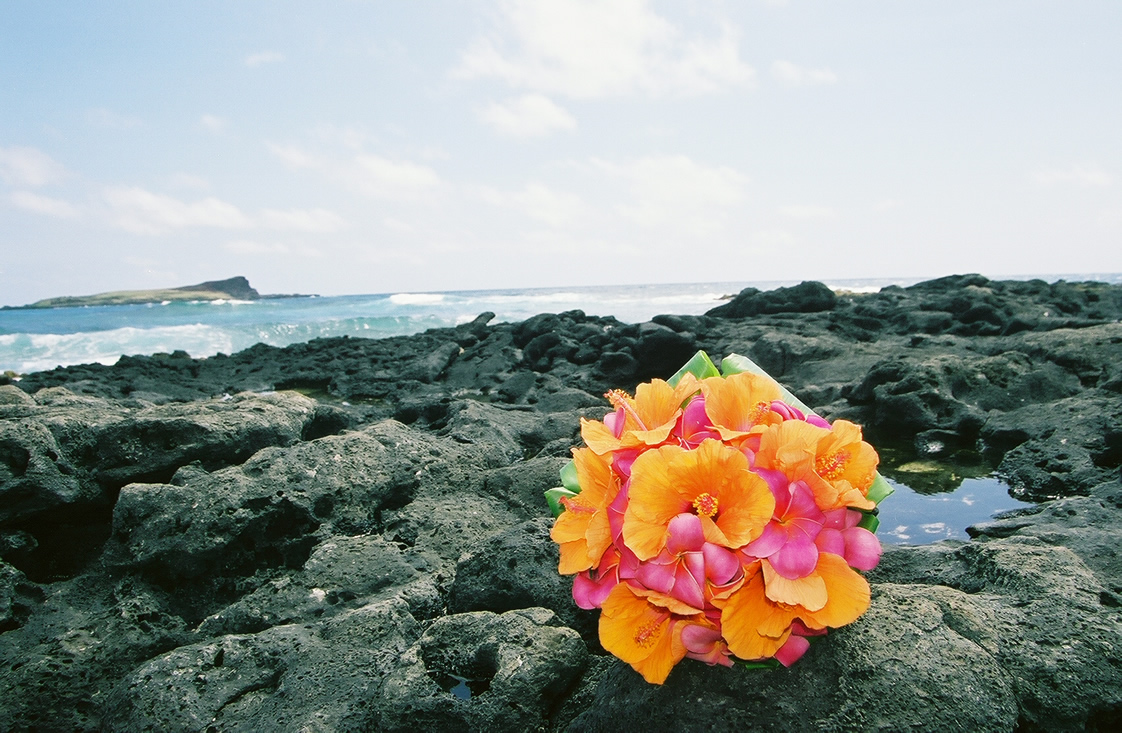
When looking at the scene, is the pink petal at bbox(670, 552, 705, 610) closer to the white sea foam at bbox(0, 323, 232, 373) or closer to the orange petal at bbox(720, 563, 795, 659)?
the orange petal at bbox(720, 563, 795, 659)

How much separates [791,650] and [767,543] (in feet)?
0.93

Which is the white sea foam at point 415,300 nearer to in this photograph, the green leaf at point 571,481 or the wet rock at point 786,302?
the wet rock at point 786,302

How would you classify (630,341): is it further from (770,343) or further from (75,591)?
(75,591)

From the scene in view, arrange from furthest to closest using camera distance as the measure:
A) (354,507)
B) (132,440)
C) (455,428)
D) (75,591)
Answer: (455,428), (132,440), (354,507), (75,591)

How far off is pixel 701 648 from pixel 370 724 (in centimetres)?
87

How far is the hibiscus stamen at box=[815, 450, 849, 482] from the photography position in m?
1.24

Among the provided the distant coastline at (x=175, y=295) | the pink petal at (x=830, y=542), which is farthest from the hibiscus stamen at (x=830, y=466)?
the distant coastline at (x=175, y=295)

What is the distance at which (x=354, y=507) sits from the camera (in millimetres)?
2818

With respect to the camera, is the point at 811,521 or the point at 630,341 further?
the point at 630,341

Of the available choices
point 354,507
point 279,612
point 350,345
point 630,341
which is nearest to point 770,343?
point 630,341

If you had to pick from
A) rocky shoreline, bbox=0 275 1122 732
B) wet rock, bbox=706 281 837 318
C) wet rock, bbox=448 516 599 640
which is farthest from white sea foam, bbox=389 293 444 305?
wet rock, bbox=448 516 599 640

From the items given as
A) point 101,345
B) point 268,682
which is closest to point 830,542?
point 268,682

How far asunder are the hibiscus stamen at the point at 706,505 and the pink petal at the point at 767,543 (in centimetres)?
9

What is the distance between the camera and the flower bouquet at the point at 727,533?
115 cm
